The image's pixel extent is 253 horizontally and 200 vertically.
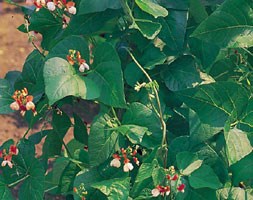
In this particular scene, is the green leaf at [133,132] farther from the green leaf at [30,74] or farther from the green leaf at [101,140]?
the green leaf at [30,74]

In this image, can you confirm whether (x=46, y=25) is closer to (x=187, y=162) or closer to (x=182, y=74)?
(x=182, y=74)

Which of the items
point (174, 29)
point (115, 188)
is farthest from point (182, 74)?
point (115, 188)

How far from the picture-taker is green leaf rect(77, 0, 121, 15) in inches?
52.2

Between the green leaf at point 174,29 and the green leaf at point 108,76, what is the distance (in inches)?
5.6

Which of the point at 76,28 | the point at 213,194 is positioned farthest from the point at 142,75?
the point at 213,194

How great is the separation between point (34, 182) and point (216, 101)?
497mm

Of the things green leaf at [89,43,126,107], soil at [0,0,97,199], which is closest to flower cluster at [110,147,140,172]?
green leaf at [89,43,126,107]

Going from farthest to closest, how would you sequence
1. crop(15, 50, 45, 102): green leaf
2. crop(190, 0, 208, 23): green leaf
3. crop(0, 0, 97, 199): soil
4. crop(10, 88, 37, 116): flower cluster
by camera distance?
1. crop(0, 0, 97, 199): soil
2. crop(15, 50, 45, 102): green leaf
3. crop(190, 0, 208, 23): green leaf
4. crop(10, 88, 37, 116): flower cluster

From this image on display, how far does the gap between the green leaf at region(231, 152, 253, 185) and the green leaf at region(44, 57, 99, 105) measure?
1.11ft

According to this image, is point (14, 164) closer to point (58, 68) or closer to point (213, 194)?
point (58, 68)

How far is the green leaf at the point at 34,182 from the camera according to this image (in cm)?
148

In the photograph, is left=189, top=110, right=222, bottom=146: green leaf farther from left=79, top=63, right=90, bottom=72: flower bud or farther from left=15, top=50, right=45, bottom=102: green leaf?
left=15, top=50, right=45, bottom=102: green leaf

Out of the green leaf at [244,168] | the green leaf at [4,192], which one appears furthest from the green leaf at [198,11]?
the green leaf at [4,192]

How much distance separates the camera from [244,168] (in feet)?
4.32
